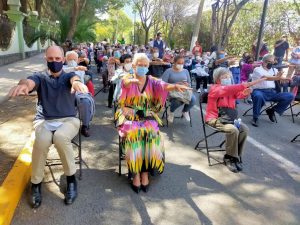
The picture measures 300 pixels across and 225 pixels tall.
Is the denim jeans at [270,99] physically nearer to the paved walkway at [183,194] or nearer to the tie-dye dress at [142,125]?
the paved walkway at [183,194]

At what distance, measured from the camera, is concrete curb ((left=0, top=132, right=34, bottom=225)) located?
3319mm

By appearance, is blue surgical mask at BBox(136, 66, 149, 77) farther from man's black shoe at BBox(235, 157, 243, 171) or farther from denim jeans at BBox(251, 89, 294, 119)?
denim jeans at BBox(251, 89, 294, 119)

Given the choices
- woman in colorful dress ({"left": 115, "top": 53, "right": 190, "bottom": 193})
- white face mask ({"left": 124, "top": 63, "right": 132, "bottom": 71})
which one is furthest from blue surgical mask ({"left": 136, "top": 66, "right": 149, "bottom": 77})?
white face mask ({"left": 124, "top": 63, "right": 132, "bottom": 71})

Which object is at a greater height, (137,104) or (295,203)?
(137,104)

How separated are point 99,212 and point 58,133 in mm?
954

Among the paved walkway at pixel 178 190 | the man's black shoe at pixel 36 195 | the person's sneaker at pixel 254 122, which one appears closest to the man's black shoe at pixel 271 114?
the person's sneaker at pixel 254 122

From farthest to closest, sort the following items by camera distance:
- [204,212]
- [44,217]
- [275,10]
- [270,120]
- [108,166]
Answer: [275,10] < [270,120] < [108,166] < [204,212] < [44,217]

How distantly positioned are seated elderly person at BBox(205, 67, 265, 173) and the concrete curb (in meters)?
2.71

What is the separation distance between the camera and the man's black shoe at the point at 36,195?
3606mm

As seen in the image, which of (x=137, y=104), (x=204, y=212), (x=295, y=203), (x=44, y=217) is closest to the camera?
(x=44, y=217)

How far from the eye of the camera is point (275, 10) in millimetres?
28719

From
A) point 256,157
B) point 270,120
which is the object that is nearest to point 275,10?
point 270,120

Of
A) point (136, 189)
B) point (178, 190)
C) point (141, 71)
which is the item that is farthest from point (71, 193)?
point (141, 71)

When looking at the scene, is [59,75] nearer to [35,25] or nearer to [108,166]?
[108,166]
